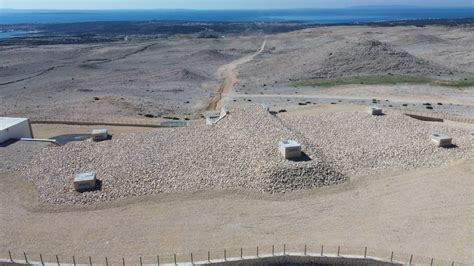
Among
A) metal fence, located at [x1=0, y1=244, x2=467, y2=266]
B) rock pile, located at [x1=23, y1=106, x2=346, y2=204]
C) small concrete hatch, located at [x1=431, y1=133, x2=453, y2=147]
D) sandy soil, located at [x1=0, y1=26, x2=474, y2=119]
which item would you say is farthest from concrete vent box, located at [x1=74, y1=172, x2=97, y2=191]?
small concrete hatch, located at [x1=431, y1=133, x2=453, y2=147]

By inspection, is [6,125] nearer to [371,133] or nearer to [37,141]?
[37,141]

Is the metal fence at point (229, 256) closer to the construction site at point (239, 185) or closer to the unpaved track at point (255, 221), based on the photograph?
the construction site at point (239, 185)

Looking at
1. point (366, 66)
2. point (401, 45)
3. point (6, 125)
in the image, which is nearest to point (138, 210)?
point (6, 125)

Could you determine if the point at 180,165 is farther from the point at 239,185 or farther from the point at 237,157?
the point at 239,185

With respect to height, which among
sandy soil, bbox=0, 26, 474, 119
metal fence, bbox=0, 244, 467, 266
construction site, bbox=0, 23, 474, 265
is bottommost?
metal fence, bbox=0, 244, 467, 266

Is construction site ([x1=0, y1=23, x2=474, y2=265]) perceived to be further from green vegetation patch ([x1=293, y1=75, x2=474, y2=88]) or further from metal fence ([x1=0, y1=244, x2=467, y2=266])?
green vegetation patch ([x1=293, y1=75, x2=474, y2=88])

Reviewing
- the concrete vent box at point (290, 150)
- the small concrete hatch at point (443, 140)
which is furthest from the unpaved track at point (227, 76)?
the small concrete hatch at point (443, 140)
